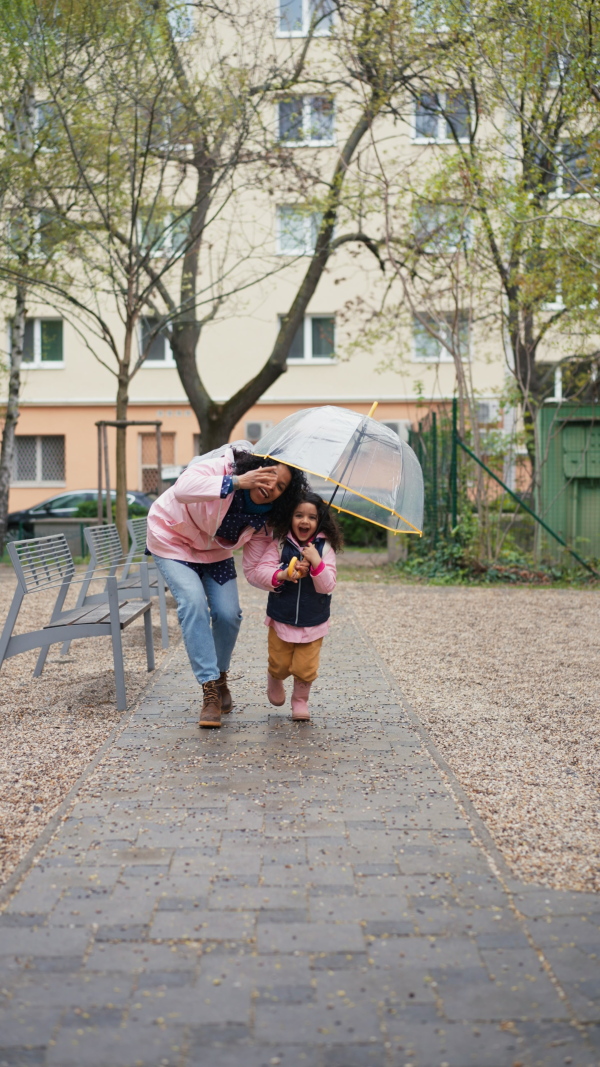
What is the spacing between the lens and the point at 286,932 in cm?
304

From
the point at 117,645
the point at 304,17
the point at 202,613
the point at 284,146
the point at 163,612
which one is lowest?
the point at 163,612

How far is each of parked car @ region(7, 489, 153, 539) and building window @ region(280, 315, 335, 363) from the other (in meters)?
7.10

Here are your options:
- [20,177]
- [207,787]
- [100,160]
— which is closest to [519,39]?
[100,160]

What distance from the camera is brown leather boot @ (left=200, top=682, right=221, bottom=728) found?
17.8 feet

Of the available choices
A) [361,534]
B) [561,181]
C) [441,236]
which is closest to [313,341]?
[361,534]

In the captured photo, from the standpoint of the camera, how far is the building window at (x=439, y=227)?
14.2 m

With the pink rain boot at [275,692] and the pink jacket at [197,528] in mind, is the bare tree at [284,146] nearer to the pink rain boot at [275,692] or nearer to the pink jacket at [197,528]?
the pink jacket at [197,528]

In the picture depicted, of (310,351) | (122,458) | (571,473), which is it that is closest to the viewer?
(122,458)

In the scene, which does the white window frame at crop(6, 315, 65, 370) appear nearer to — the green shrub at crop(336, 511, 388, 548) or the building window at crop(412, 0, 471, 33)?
the green shrub at crop(336, 511, 388, 548)

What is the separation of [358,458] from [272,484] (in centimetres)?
49

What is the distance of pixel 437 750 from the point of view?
5.09 m

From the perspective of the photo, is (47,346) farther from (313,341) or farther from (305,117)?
(305,117)

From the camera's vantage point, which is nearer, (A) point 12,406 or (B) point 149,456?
(A) point 12,406

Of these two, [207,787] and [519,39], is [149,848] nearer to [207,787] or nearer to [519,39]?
[207,787]
